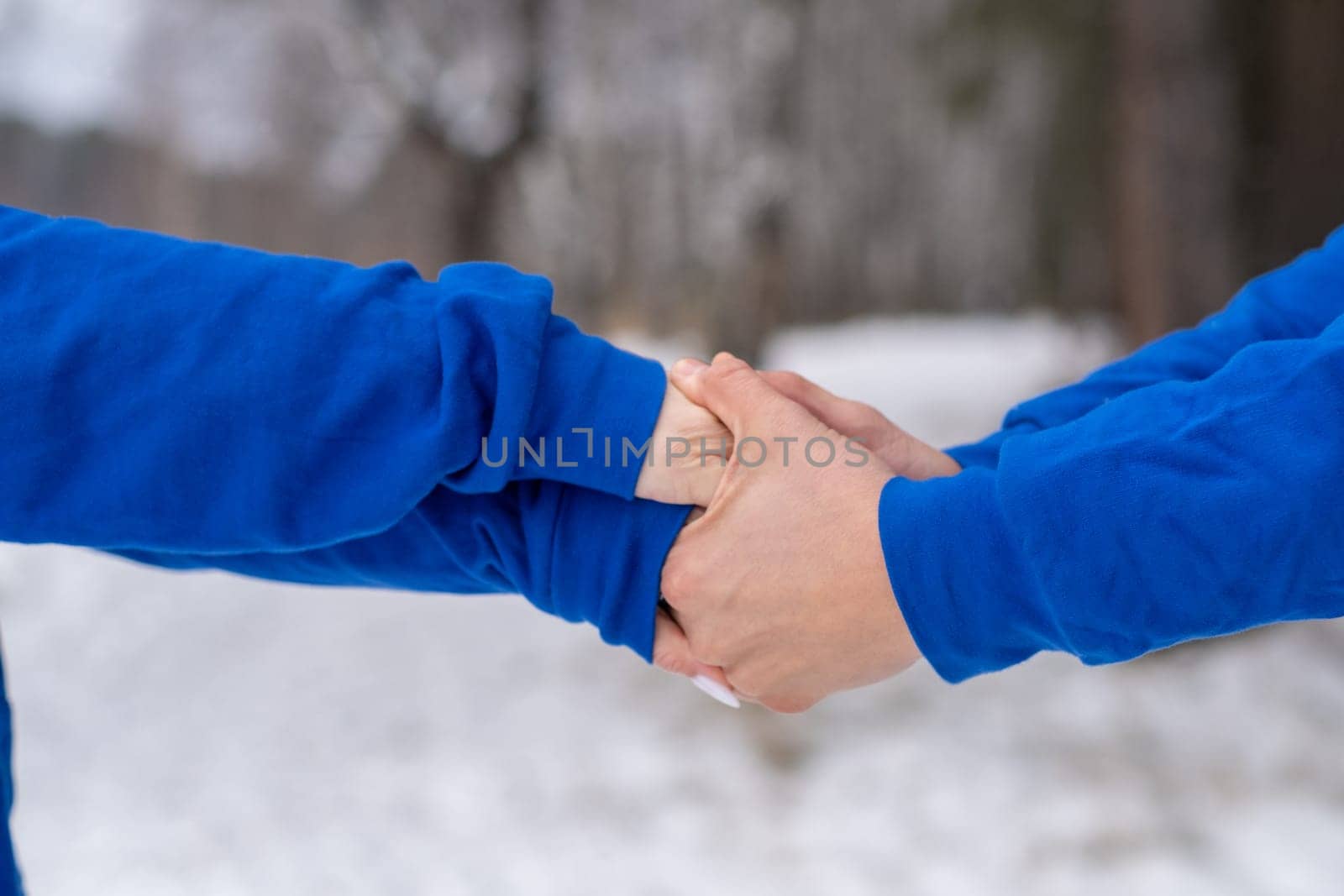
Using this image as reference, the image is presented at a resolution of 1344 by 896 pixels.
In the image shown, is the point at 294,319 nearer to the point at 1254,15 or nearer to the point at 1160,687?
the point at 1160,687

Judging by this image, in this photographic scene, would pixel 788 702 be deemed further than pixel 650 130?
No

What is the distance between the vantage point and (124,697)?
282 cm

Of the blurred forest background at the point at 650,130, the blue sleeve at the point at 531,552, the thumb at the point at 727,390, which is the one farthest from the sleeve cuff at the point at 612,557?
the blurred forest background at the point at 650,130

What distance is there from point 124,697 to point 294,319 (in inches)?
96.6

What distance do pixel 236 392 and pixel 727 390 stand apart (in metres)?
0.46

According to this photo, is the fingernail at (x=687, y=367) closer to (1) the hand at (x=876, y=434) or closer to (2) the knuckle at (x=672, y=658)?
(1) the hand at (x=876, y=434)

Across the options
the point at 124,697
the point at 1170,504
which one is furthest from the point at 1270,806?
the point at 124,697

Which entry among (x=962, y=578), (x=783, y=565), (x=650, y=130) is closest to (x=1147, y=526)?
(x=962, y=578)

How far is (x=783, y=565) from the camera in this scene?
0.96 m

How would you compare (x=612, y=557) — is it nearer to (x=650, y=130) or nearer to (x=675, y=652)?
(x=675, y=652)

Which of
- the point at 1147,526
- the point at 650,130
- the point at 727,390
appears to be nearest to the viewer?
the point at 1147,526

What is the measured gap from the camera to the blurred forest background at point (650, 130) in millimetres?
2619

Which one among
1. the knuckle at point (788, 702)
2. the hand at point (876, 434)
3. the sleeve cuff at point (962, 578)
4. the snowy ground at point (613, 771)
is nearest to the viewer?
the sleeve cuff at point (962, 578)

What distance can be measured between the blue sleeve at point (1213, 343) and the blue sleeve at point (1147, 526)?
213 mm
